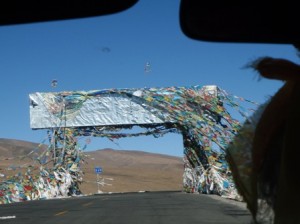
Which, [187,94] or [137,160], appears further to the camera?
[137,160]

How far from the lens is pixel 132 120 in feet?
152

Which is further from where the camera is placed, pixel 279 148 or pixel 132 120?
pixel 132 120

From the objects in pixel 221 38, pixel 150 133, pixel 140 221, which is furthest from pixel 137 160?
pixel 221 38

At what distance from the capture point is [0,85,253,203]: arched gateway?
42.9 meters

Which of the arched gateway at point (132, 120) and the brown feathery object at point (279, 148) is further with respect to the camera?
the arched gateway at point (132, 120)

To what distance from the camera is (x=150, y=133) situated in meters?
48.9

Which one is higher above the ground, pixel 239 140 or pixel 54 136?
pixel 239 140

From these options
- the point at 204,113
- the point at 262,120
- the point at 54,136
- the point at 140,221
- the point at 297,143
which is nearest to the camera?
the point at 297,143

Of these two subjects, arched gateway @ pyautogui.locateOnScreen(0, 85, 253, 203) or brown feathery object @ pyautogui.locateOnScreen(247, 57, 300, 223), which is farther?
arched gateway @ pyautogui.locateOnScreen(0, 85, 253, 203)

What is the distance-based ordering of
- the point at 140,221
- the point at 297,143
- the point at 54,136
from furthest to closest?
the point at 54,136, the point at 140,221, the point at 297,143

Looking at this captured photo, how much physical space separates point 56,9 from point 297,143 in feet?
3.99

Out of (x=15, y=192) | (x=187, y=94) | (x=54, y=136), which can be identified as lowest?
(x=15, y=192)

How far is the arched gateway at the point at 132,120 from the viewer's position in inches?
1688

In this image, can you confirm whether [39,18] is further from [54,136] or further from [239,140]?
[54,136]
